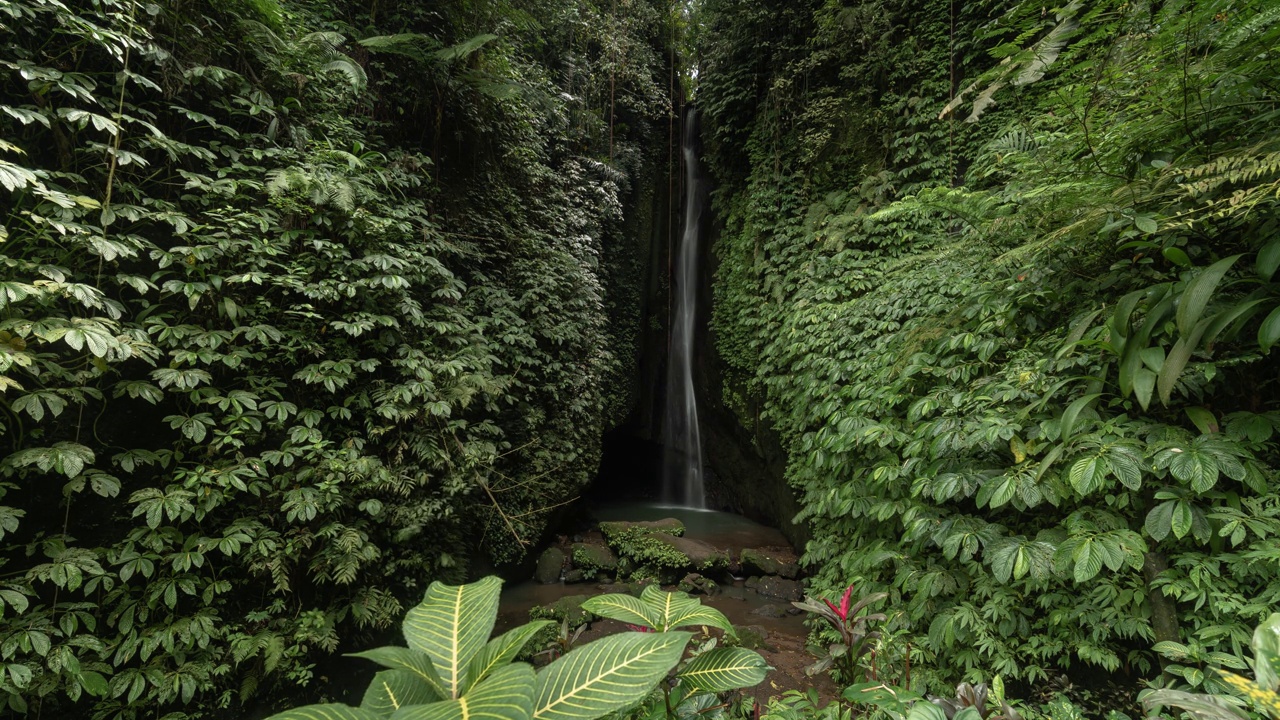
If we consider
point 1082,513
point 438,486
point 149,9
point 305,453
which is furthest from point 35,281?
point 1082,513

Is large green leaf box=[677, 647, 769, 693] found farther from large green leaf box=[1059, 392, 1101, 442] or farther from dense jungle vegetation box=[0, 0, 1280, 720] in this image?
large green leaf box=[1059, 392, 1101, 442]

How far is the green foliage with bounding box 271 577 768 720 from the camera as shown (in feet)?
2.14

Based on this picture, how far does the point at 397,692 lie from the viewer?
2.52 feet

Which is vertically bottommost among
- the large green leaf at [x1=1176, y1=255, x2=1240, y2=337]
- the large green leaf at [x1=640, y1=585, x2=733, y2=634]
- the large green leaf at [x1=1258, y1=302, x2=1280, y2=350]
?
the large green leaf at [x1=640, y1=585, x2=733, y2=634]

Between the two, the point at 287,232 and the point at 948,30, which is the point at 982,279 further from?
the point at 287,232

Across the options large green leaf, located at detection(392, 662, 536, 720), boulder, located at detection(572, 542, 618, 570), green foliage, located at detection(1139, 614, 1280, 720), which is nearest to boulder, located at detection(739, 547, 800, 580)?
boulder, located at detection(572, 542, 618, 570)

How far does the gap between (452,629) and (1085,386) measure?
2908mm

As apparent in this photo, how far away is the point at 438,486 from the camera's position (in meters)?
3.86

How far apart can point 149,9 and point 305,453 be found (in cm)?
273

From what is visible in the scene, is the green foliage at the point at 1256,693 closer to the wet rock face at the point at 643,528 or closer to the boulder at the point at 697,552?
the boulder at the point at 697,552

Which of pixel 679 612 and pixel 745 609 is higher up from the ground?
pixel 679 612

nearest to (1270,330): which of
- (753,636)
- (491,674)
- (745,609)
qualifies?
(491,674)

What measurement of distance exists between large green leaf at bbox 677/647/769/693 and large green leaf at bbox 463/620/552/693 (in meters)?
0.36

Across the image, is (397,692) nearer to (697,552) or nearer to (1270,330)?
(1270,330)
